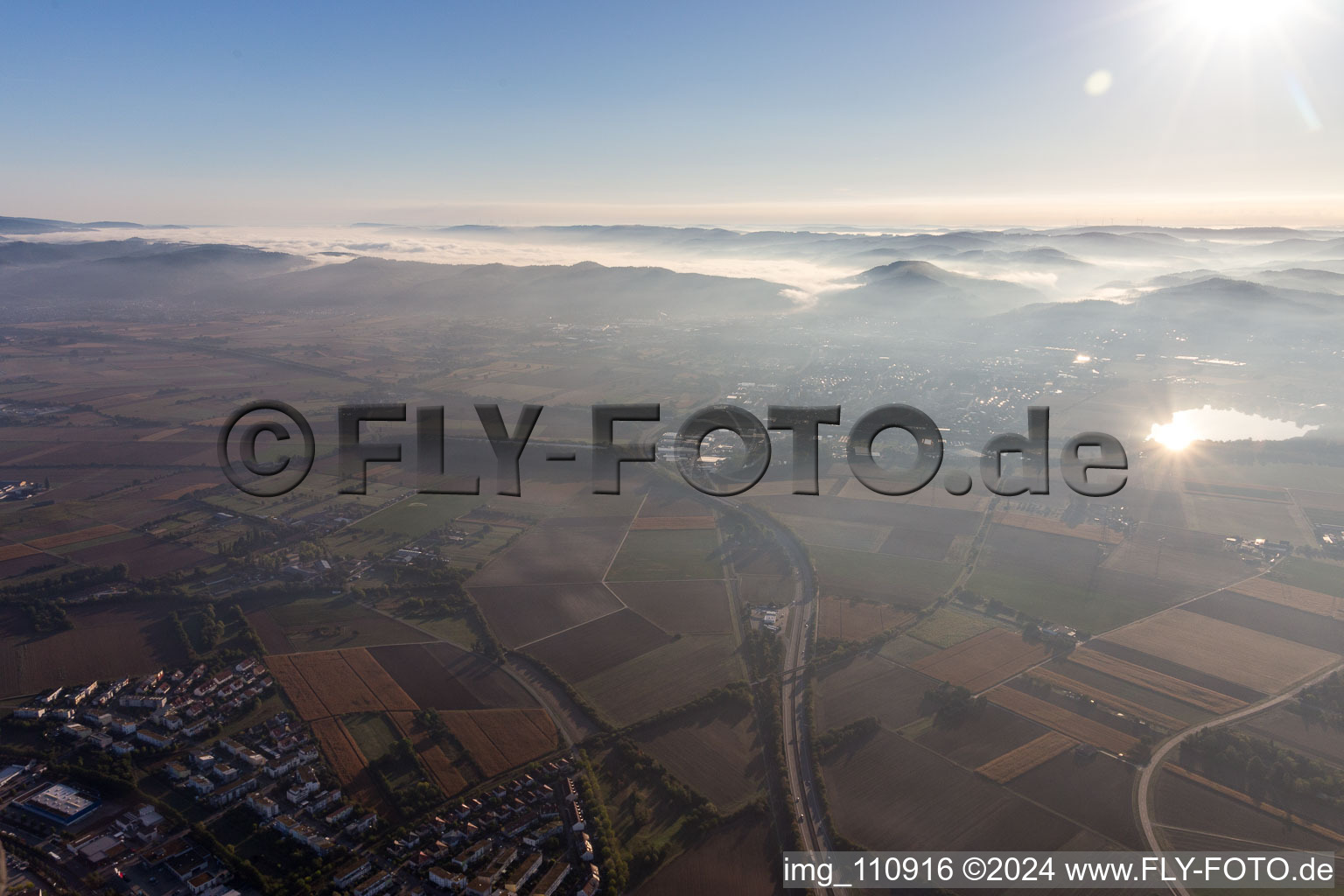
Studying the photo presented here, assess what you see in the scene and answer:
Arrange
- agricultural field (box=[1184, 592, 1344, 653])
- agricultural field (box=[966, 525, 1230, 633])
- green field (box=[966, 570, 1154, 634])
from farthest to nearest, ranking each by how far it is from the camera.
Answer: agricultural field (box=[966, 525, 1230, 633])
green field (box=[966, 570, 1154, 634])
agricultural field (box=[1184, 592, 1344, 653])

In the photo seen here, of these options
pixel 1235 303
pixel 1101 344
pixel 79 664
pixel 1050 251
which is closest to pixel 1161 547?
pixel 79 664

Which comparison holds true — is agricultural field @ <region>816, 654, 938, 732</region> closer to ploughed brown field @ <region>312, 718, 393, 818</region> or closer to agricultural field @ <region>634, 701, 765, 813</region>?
agricultural field @ <region>634, 701, 765, 813</region>

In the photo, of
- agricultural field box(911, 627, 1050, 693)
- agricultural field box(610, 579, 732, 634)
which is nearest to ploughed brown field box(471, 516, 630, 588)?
agricultural field box(610, 579, 732, 634)

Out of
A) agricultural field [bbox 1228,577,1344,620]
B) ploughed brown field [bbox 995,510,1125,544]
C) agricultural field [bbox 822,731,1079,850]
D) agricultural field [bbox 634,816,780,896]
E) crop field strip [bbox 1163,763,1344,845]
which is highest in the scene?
ploughed brown field [bbox 995,510,1125,544]

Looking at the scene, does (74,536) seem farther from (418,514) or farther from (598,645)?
(598,645)

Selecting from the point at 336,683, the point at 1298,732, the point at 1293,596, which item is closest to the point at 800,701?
the point at 1298,732

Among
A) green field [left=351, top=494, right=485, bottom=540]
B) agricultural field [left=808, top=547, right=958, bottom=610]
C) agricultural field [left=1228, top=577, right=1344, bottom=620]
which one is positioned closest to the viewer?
agricultural field [left=1228, top=577, right=1344, bottom=620]

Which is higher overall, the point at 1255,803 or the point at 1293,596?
the point at 1293,596
